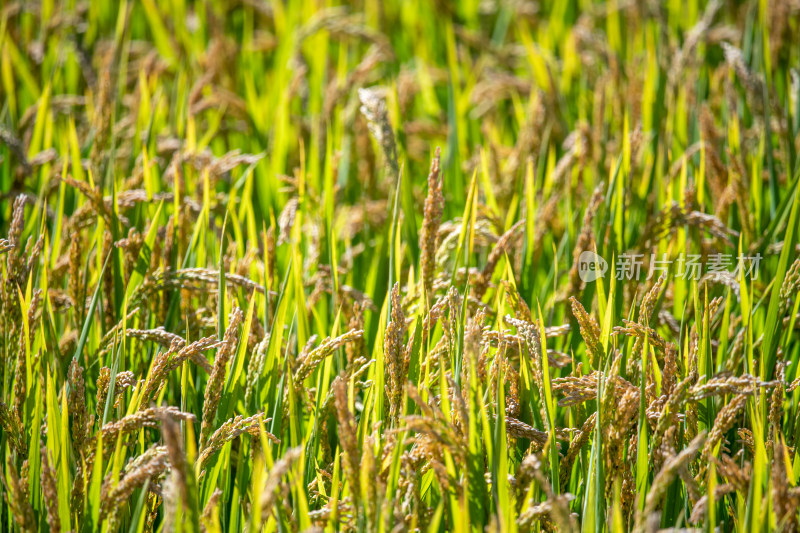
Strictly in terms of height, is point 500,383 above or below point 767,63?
below

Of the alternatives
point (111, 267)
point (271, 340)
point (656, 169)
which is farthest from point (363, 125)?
point (271, 340)

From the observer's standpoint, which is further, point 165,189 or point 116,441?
point 165,189

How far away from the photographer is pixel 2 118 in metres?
2.30

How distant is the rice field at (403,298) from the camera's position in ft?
3.43

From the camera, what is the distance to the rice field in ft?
A: 3.43

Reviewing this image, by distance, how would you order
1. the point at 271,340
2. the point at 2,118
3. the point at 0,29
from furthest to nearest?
1. the point at 0,29
2. the point at 2,118
3. the point at 271,340

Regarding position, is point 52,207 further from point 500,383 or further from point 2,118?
point 500,383

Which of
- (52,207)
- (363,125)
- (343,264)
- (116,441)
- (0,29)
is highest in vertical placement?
(0,29)

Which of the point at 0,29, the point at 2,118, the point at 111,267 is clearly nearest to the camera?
the point at 111,267

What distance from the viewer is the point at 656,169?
6.59 feet

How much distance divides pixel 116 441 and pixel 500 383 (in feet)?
1.99

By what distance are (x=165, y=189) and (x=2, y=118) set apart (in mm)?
670

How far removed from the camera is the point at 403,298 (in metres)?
1.47

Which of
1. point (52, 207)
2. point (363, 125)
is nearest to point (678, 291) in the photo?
point (363, 125)
